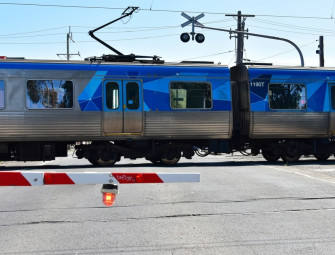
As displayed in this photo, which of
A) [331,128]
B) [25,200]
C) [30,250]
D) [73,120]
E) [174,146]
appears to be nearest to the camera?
[30,250]

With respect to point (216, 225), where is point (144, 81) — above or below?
above

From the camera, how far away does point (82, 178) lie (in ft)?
19.5

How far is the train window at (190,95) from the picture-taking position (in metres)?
19.0

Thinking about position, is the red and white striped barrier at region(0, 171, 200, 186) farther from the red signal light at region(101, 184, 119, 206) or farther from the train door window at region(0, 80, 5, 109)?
the train door window at region(0, 80, 5, 109)

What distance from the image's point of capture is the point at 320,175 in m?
15.4

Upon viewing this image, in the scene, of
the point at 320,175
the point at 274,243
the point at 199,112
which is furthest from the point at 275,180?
the point at 274,243

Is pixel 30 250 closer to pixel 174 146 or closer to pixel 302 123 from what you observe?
pixel 174 146

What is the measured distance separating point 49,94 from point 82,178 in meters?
12.4

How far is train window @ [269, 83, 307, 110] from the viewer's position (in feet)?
65.7

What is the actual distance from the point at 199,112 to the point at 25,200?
978 centimetres

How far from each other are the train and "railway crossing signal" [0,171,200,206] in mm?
12226

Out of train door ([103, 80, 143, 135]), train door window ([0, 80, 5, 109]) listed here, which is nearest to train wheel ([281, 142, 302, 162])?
train door ([103, 80, 143, 135])

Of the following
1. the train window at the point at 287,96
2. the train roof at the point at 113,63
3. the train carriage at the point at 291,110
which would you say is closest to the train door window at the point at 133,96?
the train roof at the point at 113,63

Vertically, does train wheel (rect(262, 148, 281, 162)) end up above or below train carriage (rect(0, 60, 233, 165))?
below
